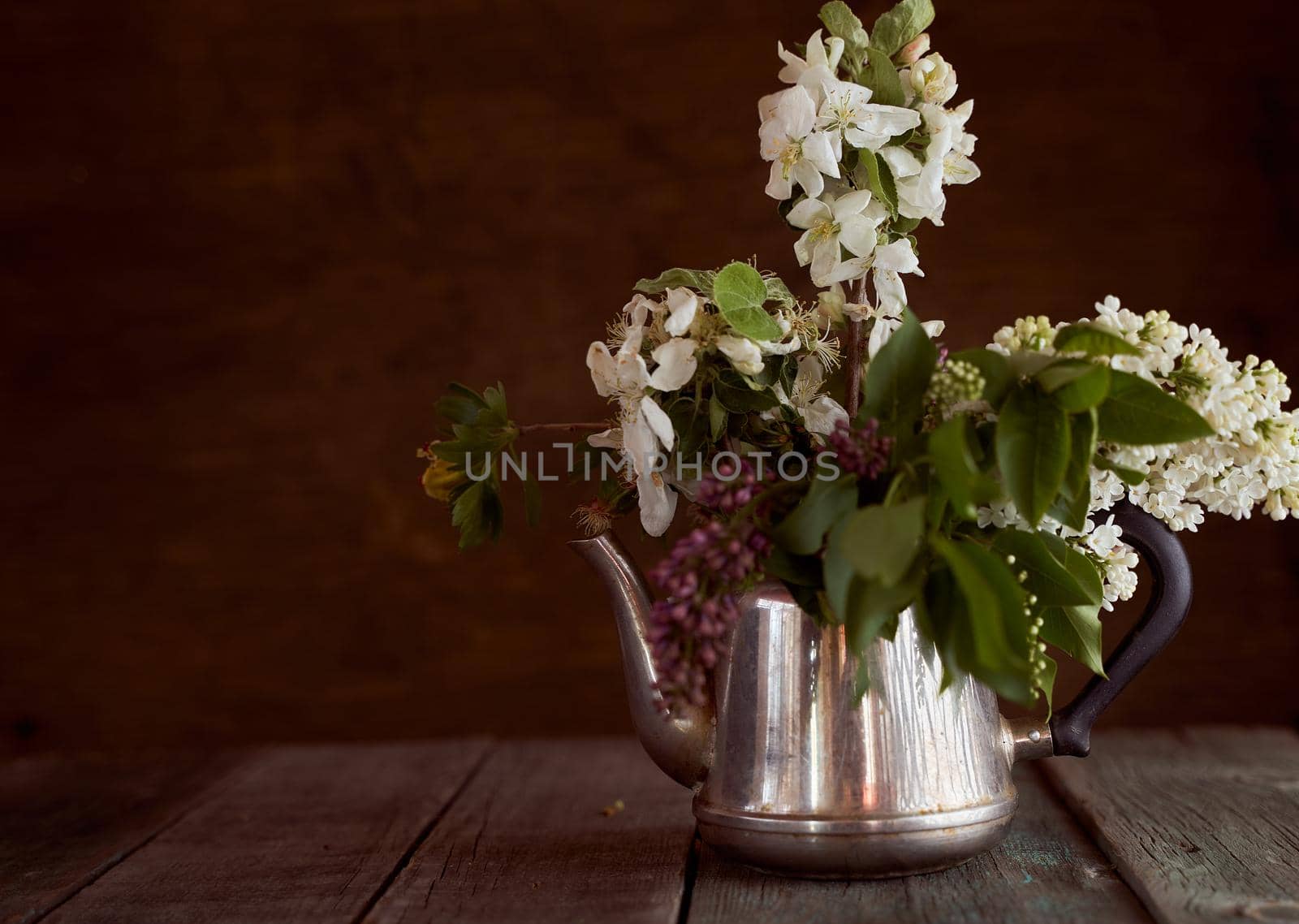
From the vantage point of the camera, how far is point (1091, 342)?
0.57 m

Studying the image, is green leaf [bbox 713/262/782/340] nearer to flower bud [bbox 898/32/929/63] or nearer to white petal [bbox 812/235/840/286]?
white petal [bbox 812/235/840/286]

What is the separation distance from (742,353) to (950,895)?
319 millimetres

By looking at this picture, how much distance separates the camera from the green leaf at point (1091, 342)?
552 mm

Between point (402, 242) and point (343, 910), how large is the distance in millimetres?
779

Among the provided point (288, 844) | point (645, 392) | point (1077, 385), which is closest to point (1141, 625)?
point (1077, 385)

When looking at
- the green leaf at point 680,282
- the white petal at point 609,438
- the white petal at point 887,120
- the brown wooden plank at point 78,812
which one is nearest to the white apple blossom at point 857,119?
the white petal at point 887,120

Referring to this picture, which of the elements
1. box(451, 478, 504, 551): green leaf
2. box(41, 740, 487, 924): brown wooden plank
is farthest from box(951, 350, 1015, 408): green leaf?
box(41, 740, 487, 924): brown wooden plank

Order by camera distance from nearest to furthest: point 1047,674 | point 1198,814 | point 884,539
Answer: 1. point 884,539
2. point 1047,674
3. point 1198,814

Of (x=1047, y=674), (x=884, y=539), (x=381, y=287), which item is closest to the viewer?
(x=884, y=539)

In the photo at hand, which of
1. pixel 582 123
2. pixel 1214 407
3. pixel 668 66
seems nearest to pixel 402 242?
pixel 582 123

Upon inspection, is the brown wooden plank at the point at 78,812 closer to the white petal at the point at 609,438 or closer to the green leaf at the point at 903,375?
the white petal at the point at 609,438

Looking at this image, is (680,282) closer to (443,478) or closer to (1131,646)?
(443,478)

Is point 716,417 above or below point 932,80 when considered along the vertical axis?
below

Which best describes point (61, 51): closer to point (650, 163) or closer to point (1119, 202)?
point (650, 163)
